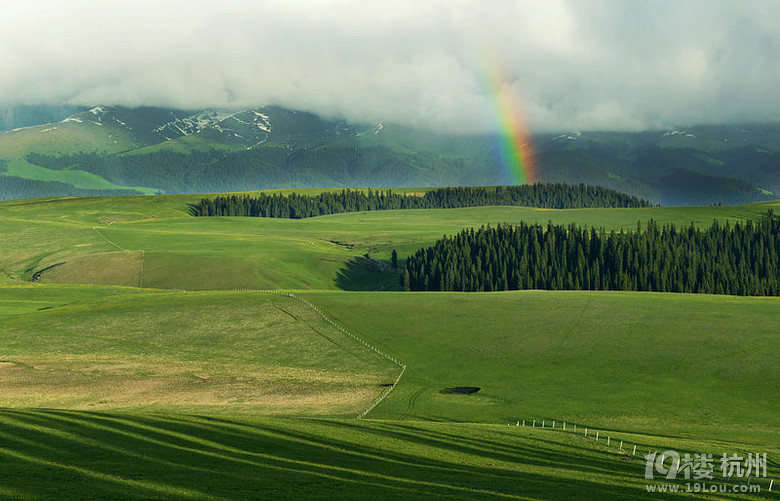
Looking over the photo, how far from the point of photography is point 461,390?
76.9 metres

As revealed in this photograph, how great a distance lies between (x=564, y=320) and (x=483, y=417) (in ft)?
128

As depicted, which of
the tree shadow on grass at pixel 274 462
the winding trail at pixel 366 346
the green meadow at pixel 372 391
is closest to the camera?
the tree shadow on grass at pixel 274 462

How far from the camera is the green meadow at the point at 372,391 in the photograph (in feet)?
118

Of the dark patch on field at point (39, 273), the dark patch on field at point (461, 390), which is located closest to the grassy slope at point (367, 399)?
the dark patch on field at point (461, 390)

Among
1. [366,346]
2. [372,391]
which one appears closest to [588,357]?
[372,391]

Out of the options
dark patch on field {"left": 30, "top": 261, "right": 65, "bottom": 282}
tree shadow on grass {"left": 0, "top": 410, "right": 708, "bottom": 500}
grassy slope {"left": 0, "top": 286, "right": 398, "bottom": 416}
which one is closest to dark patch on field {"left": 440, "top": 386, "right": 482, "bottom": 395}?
grassy slope {"left": 0, "top": 286, "right": 398, "bottom": 416}

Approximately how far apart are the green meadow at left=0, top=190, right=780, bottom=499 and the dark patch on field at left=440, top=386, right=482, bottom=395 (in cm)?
70

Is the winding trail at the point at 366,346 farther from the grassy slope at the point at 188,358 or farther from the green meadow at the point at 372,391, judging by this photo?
the grassy slope at the point at 188,358

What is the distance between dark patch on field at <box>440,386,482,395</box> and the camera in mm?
75781

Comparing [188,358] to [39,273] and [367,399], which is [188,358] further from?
[39,273]

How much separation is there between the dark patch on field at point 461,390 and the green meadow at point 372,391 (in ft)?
2.30

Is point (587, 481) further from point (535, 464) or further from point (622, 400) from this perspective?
point (622, 400)

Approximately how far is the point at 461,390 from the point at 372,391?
28.8 feet

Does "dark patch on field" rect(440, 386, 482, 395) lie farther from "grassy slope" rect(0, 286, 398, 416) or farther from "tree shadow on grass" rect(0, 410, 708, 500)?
"tree shadow on grass" rect(0, 410, 708, 500)
